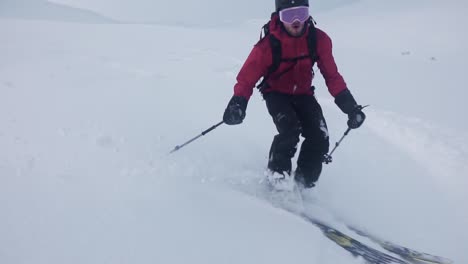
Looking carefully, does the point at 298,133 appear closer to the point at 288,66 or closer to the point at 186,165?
the point at 288,66

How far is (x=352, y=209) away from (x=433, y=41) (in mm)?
13541

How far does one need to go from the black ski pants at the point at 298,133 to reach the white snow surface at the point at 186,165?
0.35 meters

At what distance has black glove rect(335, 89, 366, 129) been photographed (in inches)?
159

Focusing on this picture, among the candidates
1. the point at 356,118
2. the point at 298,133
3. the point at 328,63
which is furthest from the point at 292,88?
the point at 356,118

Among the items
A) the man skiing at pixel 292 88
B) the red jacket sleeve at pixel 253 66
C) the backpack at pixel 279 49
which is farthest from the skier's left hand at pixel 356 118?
the red jacket sleeve at pixel 253 66

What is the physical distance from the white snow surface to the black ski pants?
353 millimetres

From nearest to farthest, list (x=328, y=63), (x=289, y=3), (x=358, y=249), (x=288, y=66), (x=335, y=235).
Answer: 1. (x=358, y=249)
2. (x=335, y=235)
3. (x=289, y=3)
4. (x=288, y=66)
5. (x=328, y=63)

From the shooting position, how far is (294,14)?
12.4ft

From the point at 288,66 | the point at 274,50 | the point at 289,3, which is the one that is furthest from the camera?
the point at 288,66

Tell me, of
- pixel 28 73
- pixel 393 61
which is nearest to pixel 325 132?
pixel 28 73

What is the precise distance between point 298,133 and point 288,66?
2.28 feet

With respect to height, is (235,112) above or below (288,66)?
below

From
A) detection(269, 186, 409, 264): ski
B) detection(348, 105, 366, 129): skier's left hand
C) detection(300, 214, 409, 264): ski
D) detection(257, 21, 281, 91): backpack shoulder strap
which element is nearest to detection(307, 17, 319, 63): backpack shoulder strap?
detection(257, 21, 281, 91): backpack shoulder strap

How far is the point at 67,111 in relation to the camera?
5027 millimetres
